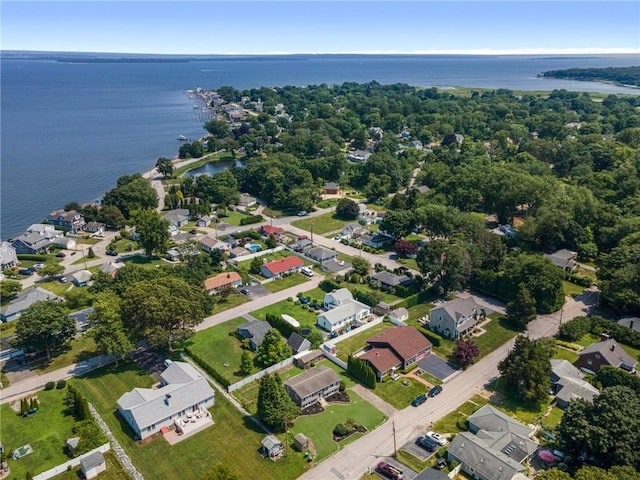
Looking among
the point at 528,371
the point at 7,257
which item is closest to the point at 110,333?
the point at 7,257

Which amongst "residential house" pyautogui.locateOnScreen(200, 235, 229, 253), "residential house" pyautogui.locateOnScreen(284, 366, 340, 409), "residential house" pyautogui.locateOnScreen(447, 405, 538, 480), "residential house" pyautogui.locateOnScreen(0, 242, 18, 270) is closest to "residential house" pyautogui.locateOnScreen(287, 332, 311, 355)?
"residential house" pyautogui.locateOnScreen(284, 366, 340, 409)

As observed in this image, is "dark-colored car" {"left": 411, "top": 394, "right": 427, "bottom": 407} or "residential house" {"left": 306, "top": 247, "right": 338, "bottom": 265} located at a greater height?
"residential house" {"left": 306, "top": 247, "right": 338, "bottom": 265}

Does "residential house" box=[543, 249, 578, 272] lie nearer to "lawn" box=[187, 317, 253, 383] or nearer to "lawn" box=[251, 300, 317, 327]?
"lawn" box=[251, 300, 317, 327]

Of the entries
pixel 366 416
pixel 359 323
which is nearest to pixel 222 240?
pixel 359 323

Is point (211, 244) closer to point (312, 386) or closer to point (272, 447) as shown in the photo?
point (312, 386)

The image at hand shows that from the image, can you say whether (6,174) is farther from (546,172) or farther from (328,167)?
(546,172)

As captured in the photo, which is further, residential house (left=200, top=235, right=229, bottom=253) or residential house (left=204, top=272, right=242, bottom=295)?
residential house (left=200, top=235, right=229, bottom=253)

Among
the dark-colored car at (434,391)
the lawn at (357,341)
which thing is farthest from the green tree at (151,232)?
the dark-colored car at (434,391)
